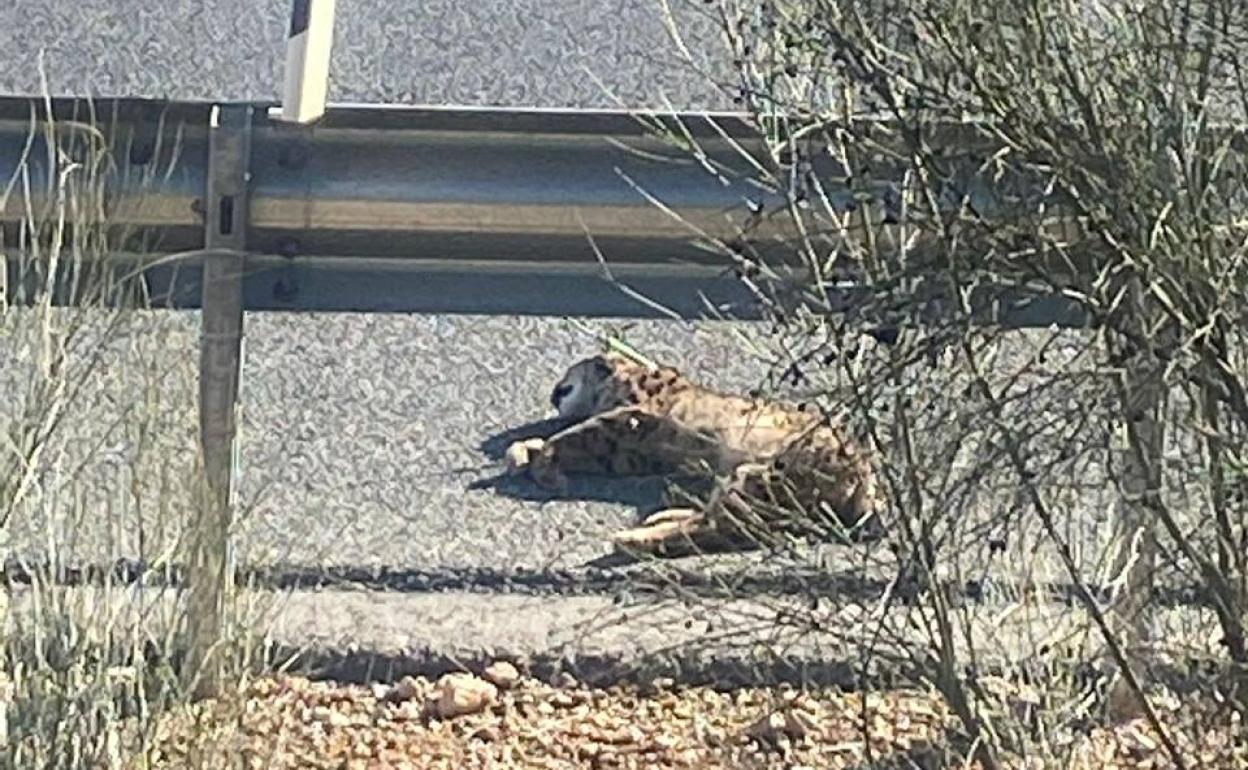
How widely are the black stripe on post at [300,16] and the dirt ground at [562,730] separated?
1.21 m

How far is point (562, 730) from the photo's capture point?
207 inches

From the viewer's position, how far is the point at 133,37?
10172 millimetres

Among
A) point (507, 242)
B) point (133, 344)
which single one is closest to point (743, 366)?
point (507, 242)

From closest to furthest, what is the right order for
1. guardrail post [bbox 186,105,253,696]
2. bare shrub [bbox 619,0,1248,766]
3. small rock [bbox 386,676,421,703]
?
1. bare shrub [bbox 619,0,1248,766]
2. guardrail post [bbox 186,105,253,696]
3. small rock [bbox 386,676,421,703]

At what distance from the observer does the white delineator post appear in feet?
16.8

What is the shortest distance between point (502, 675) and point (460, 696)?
209mm

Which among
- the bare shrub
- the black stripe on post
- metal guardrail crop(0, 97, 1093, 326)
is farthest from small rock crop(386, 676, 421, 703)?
the black stripe on post

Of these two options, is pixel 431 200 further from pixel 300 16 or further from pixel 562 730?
pixel 562 730

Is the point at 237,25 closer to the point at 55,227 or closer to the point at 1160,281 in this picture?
the point at 55,227

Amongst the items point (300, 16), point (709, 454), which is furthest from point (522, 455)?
point (300, 16)

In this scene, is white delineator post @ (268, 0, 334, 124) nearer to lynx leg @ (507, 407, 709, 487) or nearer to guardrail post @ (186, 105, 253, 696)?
guardrail post @ (186, 105, 253, 696)

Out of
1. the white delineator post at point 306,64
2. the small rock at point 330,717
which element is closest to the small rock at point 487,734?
the small rock at point 330,717

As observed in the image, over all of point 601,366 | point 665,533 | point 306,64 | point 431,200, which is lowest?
point 665,533

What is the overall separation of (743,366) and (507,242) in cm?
279
